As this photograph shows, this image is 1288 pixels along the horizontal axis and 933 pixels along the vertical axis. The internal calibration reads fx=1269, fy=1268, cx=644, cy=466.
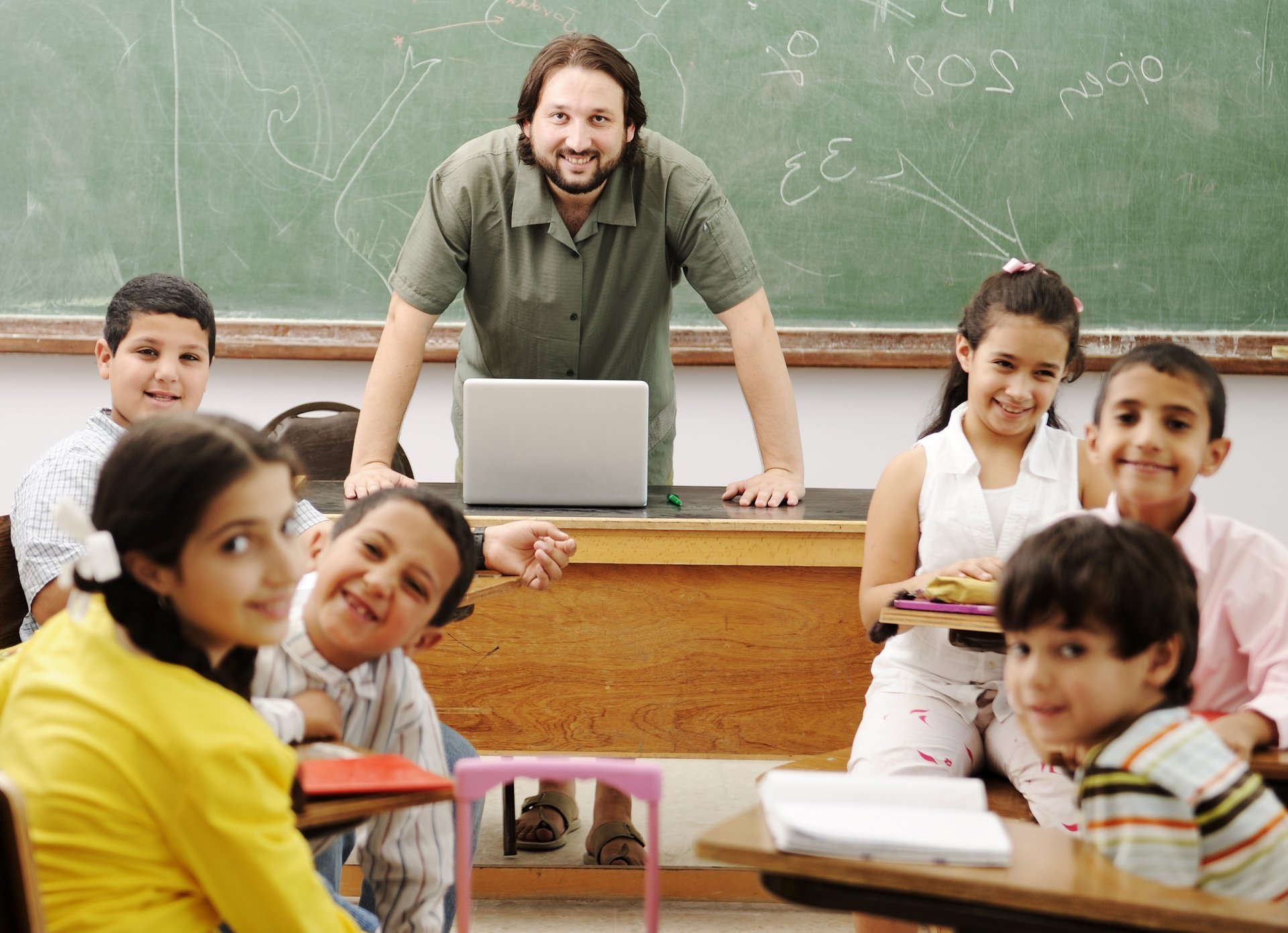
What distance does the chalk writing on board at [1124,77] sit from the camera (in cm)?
349

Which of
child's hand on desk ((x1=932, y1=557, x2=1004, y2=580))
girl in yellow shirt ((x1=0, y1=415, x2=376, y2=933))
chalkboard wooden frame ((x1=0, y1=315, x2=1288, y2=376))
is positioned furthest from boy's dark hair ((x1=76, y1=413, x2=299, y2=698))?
chalkboard wooden frame ((x1=0, y1=315, x2=1288, y2=376))

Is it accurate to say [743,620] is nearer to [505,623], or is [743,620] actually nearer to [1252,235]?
[505,623]

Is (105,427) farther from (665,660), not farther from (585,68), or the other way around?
(585,68)

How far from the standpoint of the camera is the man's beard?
2.57 metres

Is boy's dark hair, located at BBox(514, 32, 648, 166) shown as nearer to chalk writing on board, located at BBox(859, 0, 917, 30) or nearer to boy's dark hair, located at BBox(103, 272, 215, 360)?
boy's dark hair, located at BBox(103, 272, 215, 360)

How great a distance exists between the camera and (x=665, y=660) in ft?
7.16

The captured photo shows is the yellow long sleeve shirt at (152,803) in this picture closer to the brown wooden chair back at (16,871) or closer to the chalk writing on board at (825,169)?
the brown wooden chair back at (16,871)

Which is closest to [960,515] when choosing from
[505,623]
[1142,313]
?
[505,623]

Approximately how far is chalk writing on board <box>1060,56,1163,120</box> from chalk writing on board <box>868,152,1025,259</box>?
345 millimetres

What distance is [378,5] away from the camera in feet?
11.4

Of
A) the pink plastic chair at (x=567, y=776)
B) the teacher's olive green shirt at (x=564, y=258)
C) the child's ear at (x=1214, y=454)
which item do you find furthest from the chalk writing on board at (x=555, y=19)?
the pink plastic chair at (x=567, y=776)

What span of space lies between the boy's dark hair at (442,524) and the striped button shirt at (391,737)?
0.25 ft

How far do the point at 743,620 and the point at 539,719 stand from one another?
1.29 ft

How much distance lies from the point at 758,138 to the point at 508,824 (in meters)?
2.01
